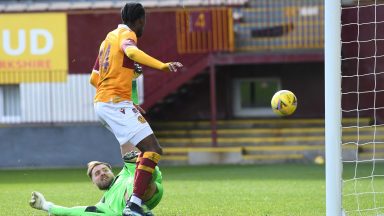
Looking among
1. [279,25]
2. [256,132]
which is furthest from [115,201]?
[279,25]

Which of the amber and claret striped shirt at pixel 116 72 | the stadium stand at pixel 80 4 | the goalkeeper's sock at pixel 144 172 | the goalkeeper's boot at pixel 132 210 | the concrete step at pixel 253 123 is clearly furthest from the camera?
the stadium stand at pixel 80 4

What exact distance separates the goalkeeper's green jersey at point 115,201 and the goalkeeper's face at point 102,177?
0.06 meters

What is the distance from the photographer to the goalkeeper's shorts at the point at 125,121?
25.5 ft

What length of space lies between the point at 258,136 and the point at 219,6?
3.44m

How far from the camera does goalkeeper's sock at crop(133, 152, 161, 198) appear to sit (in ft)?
25.1

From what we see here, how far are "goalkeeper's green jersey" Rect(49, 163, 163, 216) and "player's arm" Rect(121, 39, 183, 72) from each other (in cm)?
120

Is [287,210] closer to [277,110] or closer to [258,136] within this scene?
[277,110]

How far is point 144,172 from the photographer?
302 inches

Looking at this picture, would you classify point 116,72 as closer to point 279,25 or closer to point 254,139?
point 254,139

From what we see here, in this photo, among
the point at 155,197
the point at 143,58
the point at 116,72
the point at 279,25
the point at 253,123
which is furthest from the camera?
the point at 253,123

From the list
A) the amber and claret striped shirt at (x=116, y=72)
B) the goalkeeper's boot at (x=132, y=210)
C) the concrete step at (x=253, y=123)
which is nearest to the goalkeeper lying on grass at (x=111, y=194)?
the goalkeeper's boot at (x=132, y=210)

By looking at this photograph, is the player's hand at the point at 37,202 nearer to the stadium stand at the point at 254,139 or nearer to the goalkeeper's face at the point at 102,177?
the goalkeeper's face at the point at 102,177

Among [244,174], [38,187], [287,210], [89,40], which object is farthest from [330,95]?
[89,40]

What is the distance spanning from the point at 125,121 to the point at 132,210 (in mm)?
850
